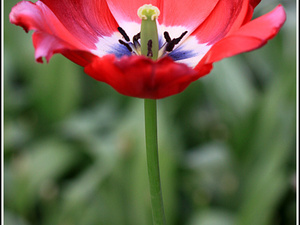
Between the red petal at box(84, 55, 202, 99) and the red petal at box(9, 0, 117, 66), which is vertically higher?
the red petal at box(9, 0, 117, 66)

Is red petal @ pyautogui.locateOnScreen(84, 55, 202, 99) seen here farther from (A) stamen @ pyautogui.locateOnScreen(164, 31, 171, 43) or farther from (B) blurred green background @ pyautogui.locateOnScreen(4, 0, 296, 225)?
(B) blurred green background @ pyautogui.locateOnScreen(4, 0, 296, 225)

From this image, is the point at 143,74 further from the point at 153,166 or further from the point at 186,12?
the point at 186,12

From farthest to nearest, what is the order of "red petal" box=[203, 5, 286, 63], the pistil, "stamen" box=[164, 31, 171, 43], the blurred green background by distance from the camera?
the blurred green background → "stamen" box=[164, 31, 171, 43] → the pistil → "red petal" box=[203, 5, 286, 63]

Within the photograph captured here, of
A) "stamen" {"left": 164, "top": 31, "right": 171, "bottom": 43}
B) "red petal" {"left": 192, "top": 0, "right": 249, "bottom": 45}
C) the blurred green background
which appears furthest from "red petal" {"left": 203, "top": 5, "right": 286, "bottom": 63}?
the blurred green background

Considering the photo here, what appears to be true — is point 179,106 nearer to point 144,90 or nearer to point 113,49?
point 113,49

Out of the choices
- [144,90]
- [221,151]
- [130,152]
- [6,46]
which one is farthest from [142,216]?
[6,46]
